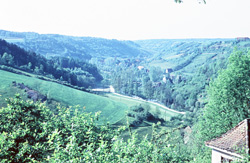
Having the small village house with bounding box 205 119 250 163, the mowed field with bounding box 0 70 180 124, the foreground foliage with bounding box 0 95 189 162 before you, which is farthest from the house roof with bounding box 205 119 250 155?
the mowed field with bounding box 0 70 180 124

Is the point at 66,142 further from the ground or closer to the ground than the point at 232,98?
closer to the ground

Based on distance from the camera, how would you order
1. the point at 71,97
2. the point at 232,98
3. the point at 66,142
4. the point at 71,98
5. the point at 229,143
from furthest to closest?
1. the point at 71,97
2. the point at 71,98
3. the point at 232,98
4. the point at 229,143
5. the point at 66,142

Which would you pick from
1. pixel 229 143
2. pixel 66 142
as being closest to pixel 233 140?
pixel 229 143

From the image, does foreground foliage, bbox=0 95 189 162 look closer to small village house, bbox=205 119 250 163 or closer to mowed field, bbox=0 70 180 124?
small village house, bbox=205 119 250 163

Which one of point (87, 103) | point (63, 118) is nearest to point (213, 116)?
point (63, 118)

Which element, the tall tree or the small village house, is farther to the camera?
the tall tree

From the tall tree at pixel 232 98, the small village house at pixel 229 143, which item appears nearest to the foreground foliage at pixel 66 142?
the small village house at pixel 229 143

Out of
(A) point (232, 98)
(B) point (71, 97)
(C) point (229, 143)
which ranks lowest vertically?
(B) point (71, 97)

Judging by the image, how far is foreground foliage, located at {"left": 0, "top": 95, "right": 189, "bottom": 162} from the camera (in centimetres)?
853

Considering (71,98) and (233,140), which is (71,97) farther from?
(233,140)

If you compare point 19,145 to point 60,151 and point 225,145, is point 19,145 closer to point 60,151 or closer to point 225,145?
point 60,151

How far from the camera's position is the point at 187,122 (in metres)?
85.6

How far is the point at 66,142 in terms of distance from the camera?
10938mm

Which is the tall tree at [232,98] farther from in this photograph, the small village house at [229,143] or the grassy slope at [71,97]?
the grassy slope at [71,97]
